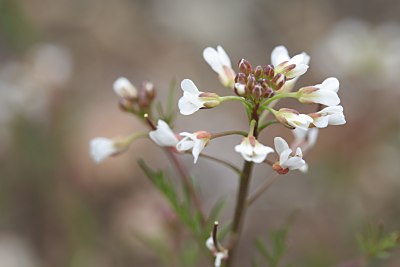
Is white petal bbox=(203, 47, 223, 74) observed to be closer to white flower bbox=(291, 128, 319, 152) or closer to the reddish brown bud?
the reddish brown bud

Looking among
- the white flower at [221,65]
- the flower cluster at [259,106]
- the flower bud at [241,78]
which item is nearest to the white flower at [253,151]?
the flower cluster at [259,106]

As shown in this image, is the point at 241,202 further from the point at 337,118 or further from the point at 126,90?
the point at 126,90

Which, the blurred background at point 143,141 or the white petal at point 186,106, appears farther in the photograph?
the blurred background at point 143,141

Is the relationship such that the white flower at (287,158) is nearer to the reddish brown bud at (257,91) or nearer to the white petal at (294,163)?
the white petal at (294,163)

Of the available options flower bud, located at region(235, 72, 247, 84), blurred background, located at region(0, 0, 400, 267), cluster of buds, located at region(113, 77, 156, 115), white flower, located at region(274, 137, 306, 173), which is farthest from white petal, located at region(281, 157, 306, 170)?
blurred background, located at region(0, 0, 400, 267)

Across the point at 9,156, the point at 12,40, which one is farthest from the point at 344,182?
the point at 12,40

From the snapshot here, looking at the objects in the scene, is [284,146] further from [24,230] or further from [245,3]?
[245,3]
